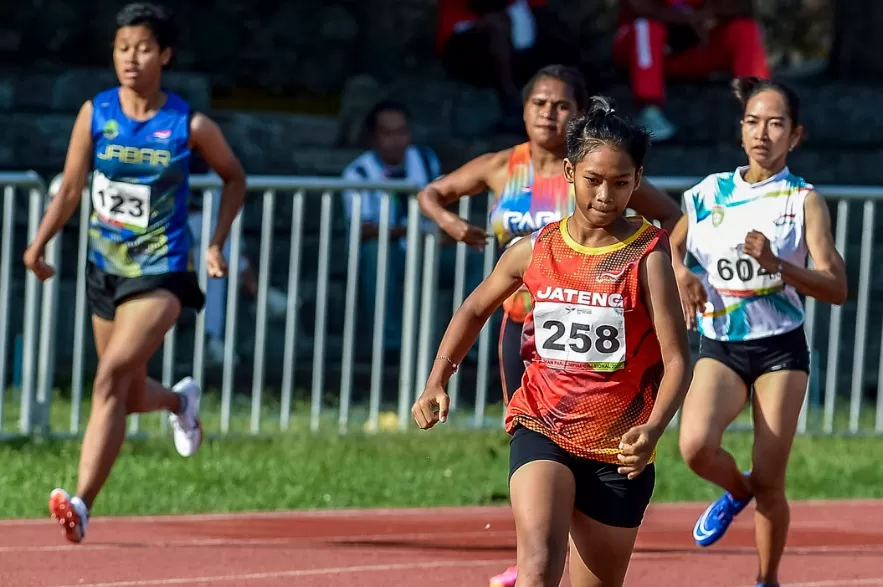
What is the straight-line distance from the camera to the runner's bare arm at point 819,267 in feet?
20.5

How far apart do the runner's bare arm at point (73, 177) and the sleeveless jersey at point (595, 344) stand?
9.67 ft

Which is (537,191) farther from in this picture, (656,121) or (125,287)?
(656,121)

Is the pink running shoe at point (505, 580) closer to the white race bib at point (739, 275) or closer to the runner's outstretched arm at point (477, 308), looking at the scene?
the white race bib at point (739, 275)

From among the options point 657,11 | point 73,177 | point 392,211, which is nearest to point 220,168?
point 73,177

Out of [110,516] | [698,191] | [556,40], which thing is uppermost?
[556,40]

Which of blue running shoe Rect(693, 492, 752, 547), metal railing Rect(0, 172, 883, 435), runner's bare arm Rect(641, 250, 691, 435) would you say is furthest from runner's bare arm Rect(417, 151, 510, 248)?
metal railing Rect(0, 172, 883, 435)

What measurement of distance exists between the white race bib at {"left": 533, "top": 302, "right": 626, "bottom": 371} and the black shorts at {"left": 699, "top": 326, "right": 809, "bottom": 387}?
175 centimetres

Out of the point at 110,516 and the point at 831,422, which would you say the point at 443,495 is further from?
the point at 831,422

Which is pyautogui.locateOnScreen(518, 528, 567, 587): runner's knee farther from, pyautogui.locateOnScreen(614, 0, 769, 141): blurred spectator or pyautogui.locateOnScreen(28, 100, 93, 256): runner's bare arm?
pyautogui.locateOnScreen(614, 0, 769, 141): blurred spectator

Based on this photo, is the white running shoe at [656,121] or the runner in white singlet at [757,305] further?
the white running shoe at [656,121]

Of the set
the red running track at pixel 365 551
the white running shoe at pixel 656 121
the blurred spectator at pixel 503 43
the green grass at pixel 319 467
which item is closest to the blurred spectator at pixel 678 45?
the white running shoe at pixel 656 121

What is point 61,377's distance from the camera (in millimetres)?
10766

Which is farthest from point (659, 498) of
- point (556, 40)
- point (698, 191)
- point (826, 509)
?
point (556, 40)

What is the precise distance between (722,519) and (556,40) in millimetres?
6874
